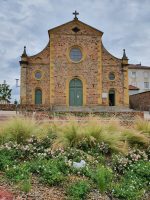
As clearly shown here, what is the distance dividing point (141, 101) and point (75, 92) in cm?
965

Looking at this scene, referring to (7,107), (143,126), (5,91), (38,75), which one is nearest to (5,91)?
(5,91)

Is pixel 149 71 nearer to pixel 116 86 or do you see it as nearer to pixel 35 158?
pixel 116 86

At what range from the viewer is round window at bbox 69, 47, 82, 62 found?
Answer: 34.6 meters

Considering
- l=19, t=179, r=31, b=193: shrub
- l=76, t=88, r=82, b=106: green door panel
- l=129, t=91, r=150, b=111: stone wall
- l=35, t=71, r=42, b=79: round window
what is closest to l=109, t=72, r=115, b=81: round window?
l=76, t=88, r=82, b=106: green door panel

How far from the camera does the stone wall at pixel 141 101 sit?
37188mm

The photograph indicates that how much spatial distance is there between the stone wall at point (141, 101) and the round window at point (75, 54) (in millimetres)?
9292

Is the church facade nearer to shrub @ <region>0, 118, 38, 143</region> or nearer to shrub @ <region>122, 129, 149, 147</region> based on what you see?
shrub @ <region>122, 129, 149, 147</region>

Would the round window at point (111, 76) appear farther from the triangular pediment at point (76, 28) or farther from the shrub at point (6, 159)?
the shrub at point (6, 159)

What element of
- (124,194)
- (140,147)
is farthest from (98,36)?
(124,194)

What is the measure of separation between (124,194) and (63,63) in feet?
95.8

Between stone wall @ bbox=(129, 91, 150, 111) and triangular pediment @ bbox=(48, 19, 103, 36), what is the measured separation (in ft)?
30.2

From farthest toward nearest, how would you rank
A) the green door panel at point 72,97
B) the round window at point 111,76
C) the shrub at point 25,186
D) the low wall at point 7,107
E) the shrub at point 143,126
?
the round window at point 111,76 → the green door panel at point 72,97 → the low wall at point 7,107 → the shrub at point 143,126 → the shrub at point 25,186

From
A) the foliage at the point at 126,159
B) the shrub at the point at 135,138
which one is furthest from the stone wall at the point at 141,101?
the foliage at the point at 126,159

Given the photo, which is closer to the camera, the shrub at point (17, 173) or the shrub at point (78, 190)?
the shrub at point (78, 190)
